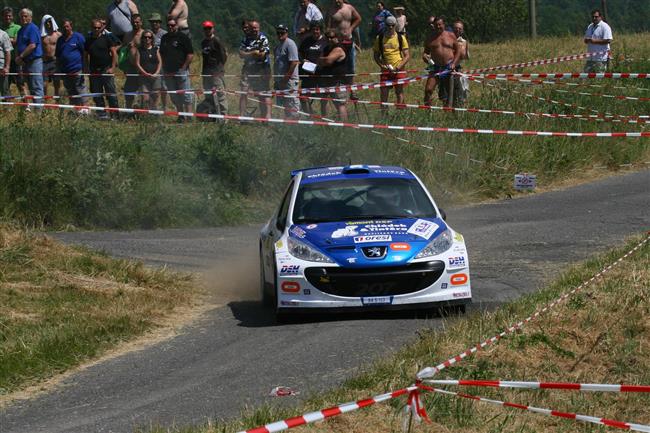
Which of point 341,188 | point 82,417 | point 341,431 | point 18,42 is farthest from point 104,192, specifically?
point 341,431

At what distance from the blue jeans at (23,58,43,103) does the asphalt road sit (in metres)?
4.96

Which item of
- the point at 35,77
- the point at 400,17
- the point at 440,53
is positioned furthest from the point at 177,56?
the point at 400,17

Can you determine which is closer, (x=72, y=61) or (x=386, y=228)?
(x=386, y=228)

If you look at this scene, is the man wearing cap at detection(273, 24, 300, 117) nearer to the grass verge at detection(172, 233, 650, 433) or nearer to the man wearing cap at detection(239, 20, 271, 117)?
the man wearing cap at detection(239, 20, 271, 117)

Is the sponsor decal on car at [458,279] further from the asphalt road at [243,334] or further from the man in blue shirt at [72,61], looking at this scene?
the man in blue shirt at [72,61]

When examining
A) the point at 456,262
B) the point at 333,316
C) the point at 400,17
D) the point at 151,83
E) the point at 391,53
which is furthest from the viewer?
the point at 400,17

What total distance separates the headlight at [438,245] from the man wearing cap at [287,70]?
31.6ft

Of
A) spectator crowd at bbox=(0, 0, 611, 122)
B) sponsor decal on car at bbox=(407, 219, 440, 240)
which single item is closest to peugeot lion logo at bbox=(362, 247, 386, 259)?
sponsor decal on car at bbox=(407, 219, 440, 240)

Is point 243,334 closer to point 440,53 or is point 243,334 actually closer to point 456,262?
point 456,262

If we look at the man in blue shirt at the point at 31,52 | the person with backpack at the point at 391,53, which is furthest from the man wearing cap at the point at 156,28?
the person with backpack at the point at 391,53

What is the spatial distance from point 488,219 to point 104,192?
19.1 ft

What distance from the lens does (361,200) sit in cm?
1288

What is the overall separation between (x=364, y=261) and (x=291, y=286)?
72cm

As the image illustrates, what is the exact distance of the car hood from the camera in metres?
11.7
